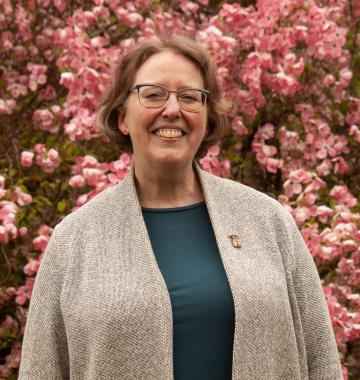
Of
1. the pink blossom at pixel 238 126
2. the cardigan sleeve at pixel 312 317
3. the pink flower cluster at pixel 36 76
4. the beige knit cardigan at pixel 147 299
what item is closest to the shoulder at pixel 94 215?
the beige knit cardigan at pixel 147 299

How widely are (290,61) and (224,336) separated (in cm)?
179

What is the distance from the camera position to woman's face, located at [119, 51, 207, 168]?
2.08 metres

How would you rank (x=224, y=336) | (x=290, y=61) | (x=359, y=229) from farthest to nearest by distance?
1. (x=290, y=61)
2. (x=359, y=229)
3. (x=224, y=336)

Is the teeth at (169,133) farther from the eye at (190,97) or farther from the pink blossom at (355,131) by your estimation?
the pink blossom at (355,131)

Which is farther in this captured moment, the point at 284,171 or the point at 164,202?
the point at 284,171

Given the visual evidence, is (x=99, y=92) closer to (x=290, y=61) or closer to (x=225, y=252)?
(x=290, y=61)

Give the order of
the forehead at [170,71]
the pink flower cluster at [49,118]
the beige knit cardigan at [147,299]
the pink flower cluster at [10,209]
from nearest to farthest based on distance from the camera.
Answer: the beige knit cardigan at [147,299] → the forehead at [170,71] → the pink flower cluster at [10,209] → the pink flower cluster at [49,118]

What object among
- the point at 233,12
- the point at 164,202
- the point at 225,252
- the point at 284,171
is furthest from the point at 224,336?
the point at 233,12

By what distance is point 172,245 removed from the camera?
2143mm

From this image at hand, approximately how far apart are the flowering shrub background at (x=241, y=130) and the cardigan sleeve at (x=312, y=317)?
3.32 feet

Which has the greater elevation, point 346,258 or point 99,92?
point 99,92

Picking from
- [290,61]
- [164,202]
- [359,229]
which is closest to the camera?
[164,202]

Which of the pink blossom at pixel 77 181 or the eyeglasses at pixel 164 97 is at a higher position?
the eyeglasses at pixel 164 97

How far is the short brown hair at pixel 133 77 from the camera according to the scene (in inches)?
86.9
